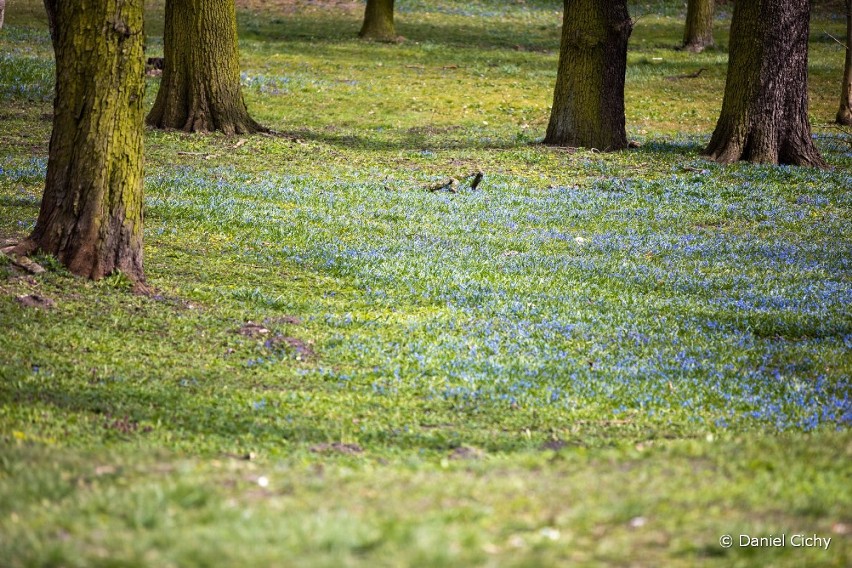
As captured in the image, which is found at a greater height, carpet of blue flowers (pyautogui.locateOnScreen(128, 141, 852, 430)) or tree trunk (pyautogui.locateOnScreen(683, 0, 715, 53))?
tree trunk (pyautogui.locateOnScreen(683, 0, 715, 53))

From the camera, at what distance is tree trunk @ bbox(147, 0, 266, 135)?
16.6 m

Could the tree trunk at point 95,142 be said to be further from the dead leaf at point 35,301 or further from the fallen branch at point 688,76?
the fallen branch at point 688,76

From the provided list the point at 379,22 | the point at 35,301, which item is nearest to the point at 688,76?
the point at 379,22

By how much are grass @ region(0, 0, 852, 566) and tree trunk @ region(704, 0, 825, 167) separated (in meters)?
0.83

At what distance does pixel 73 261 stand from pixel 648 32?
3246cm

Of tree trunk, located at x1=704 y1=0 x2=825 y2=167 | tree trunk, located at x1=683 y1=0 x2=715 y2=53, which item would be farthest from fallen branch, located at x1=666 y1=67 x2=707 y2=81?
tree trunk, located at x1=704 y1=0 x2=825 y2=167

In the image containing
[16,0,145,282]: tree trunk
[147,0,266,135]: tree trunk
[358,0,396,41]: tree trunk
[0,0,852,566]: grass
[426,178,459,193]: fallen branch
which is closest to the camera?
[0,0,852,566]: grass

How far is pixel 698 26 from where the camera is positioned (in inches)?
1251

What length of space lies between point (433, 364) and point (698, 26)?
27652 millimetres

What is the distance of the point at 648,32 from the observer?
37.1m

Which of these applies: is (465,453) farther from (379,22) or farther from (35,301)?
(379,22)

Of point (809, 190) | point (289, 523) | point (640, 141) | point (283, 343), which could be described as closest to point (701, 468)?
point (289, 523)

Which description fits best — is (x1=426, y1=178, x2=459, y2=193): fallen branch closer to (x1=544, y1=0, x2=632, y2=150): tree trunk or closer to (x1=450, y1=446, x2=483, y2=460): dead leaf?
(x1=544, y1=0, x2=632, y2=150): tree trunk

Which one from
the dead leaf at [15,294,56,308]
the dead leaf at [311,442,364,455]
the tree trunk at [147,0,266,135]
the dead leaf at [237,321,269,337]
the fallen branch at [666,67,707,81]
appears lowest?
the dead leaf at [311,442,364,455]
